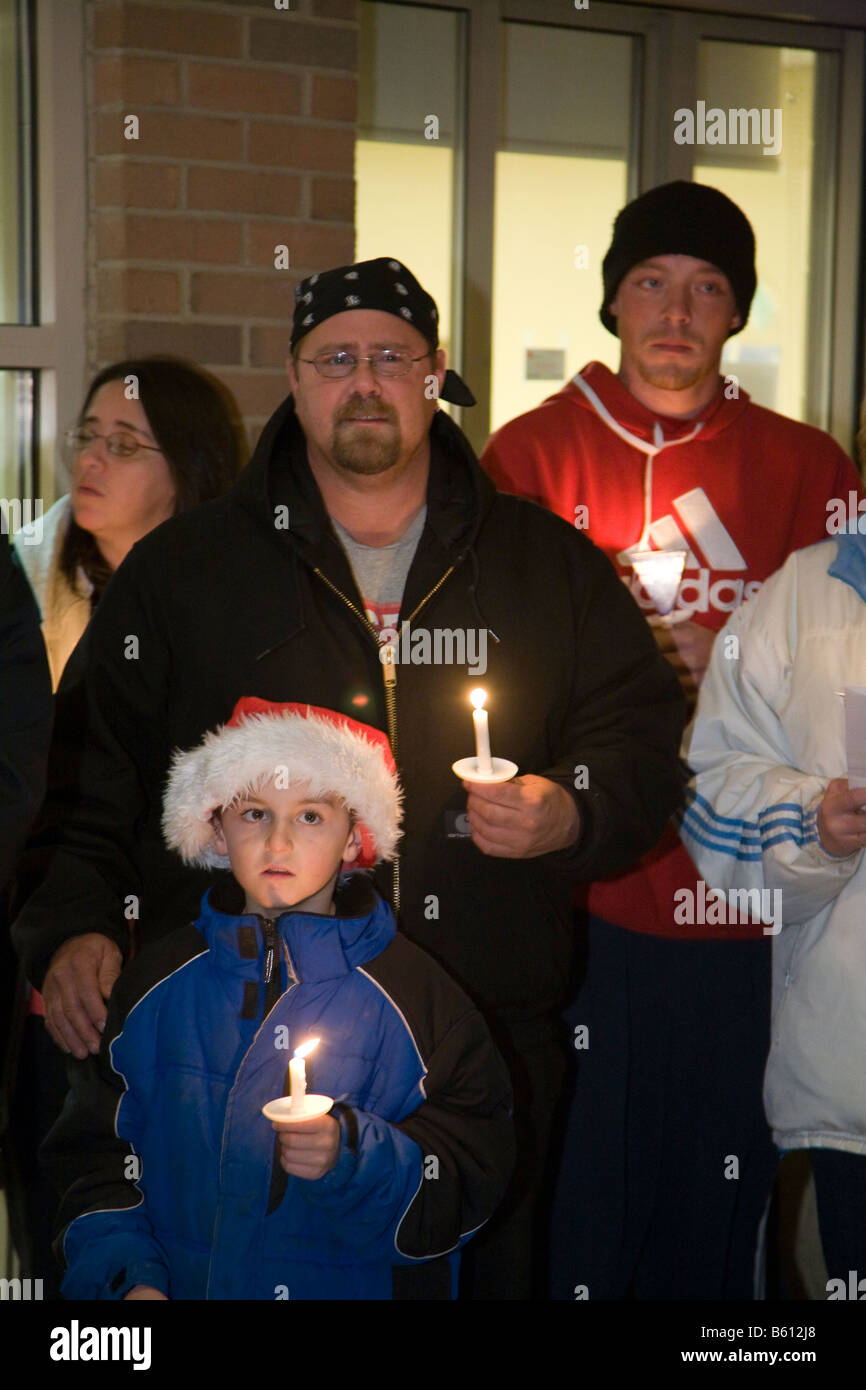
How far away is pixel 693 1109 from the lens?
3.44m

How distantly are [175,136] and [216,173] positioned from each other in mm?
132

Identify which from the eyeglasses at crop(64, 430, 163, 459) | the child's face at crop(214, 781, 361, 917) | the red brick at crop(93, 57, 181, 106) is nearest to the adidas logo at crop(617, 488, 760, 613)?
the eyeglasses at crop(64, 430, 163, 459)

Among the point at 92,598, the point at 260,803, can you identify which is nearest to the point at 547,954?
the point at 260,803

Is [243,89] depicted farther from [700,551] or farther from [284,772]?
[284,772]

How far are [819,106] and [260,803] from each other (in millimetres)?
3853

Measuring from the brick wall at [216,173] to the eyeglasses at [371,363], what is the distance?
1.19m

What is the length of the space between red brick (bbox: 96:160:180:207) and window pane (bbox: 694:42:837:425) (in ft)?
6.39

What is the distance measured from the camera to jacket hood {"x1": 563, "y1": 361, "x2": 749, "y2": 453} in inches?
140

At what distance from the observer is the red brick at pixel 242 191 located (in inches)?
154

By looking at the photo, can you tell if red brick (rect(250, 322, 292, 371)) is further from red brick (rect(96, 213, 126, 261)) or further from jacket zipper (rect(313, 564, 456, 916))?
jacket zipper (rect(313, 564, 456, 916))

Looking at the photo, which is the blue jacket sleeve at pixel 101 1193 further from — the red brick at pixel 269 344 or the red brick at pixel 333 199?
the red brick at pixel 333 199

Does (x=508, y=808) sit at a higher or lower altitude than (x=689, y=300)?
lower

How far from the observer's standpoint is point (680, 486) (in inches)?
139

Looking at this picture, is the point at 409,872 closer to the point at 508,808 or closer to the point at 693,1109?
the point at 508,808
